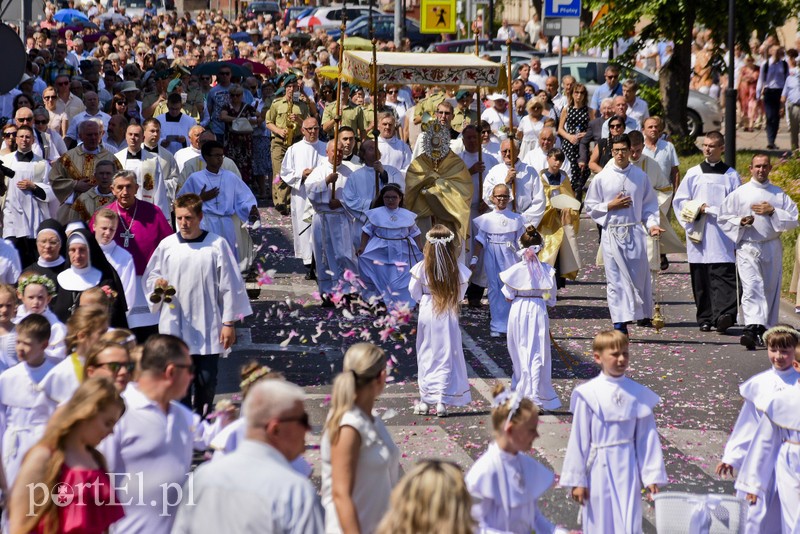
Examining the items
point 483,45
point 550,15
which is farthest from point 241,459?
point 483,45

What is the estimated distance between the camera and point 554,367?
1310 cm

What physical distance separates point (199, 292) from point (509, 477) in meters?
4.04

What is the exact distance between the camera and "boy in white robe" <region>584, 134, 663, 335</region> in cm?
1444

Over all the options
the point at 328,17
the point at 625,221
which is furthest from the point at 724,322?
the point at 328,17

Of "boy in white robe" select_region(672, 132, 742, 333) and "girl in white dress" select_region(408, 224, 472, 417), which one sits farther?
"boy in white robe" select_region(672, 132, 742, 333)

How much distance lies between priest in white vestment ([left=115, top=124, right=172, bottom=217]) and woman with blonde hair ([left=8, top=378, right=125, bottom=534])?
8553 millimetres

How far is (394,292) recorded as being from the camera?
14.5m

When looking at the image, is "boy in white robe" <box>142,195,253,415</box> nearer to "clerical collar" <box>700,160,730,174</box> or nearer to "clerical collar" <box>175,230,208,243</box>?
"clerical collar" <box>175,230,208,243</box>

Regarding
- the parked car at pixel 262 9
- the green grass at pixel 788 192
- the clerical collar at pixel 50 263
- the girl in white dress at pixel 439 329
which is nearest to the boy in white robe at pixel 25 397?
the clerical collar at pixel 50 263

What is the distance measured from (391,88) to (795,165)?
7157 mm

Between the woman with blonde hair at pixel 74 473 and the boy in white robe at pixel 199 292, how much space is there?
4.02 meters

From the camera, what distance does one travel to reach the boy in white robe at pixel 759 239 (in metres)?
13.8

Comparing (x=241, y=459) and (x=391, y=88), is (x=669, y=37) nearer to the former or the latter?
(x=391, y=88)

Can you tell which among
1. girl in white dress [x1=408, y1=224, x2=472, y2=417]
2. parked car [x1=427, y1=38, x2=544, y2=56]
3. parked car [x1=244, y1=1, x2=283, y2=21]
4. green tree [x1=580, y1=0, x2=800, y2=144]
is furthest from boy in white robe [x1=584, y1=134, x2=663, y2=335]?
parked car [x1=244, y1=1, x2=283, y2=21]
